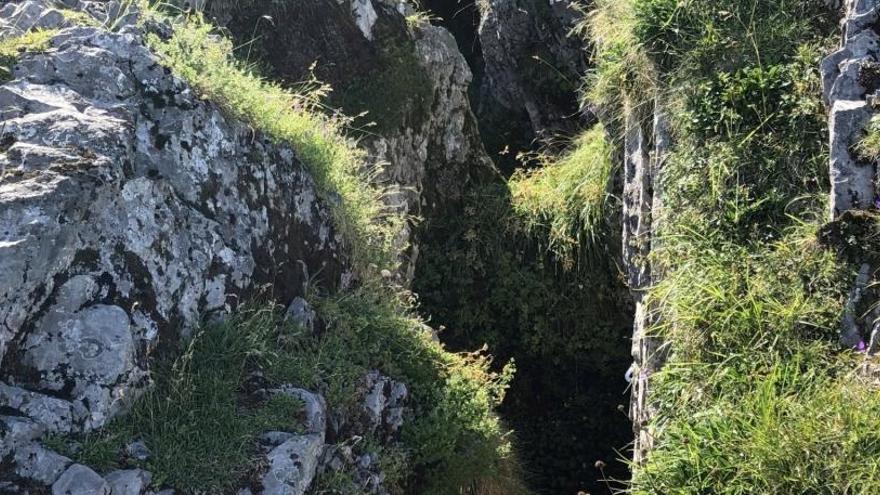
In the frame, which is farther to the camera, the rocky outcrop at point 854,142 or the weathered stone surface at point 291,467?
the rocky outcrop at point 854,142

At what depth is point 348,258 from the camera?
19.7 feet

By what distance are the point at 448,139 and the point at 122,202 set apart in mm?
4721

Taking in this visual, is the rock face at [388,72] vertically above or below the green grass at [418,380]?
above

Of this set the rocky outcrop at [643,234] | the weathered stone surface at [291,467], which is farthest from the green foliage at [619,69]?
the weathered stone surface at [291,467]

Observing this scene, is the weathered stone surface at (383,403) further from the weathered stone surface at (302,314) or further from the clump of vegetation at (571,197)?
the clump of vegetation at (571,197)

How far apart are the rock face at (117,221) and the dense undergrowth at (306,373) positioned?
0.14 metres

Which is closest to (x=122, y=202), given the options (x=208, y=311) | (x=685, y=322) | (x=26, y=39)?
(x=208, y=311)

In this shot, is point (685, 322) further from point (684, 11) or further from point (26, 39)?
point (26, 39)

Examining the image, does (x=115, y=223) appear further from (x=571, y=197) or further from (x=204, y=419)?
(x=571, y=197)

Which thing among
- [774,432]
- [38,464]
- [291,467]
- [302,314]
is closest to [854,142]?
[774,432]

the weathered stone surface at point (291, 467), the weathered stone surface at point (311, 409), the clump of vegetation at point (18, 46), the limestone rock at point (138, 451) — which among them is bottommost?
the limestone rock at point (138, 451)

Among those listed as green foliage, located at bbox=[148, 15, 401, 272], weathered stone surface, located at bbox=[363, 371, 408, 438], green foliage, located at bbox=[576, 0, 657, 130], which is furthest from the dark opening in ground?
weathered stone surface, located at bbox=[363, 371, 408, 438]

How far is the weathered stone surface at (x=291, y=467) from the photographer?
441cm

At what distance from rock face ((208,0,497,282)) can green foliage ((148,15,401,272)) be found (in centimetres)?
138
